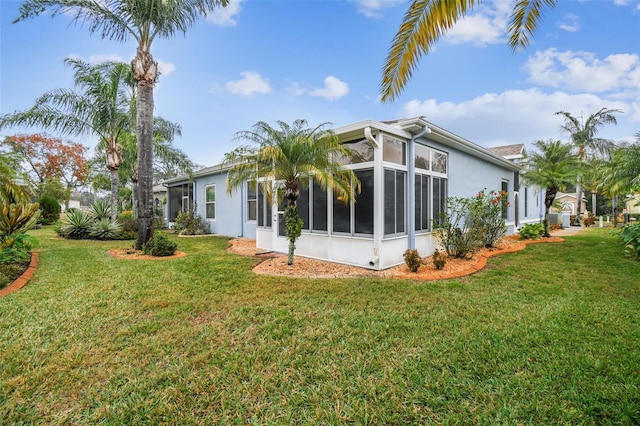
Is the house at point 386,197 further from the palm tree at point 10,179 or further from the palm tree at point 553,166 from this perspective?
the palm tree at point 10,179

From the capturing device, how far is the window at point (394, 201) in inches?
274

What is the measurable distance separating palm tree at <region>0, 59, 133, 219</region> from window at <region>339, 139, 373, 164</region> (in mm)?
12484

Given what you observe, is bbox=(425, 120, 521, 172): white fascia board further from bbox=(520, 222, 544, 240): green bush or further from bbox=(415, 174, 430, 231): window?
bbox=(520, 222, 544, 240): green bush

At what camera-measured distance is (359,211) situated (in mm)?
7188

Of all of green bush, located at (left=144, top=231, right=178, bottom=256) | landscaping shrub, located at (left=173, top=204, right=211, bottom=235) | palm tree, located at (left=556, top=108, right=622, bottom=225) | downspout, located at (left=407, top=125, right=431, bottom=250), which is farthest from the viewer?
palm tree, located at (left=556, top=108, right=622, bottom=225)

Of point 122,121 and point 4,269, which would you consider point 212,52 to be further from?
point 4,269

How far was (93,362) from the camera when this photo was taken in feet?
10.00

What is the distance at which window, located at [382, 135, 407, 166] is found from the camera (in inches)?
274

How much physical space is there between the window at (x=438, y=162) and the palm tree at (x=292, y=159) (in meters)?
3.12

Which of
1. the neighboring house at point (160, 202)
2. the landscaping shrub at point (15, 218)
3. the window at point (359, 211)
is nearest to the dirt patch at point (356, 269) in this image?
the window at point (359, 211)

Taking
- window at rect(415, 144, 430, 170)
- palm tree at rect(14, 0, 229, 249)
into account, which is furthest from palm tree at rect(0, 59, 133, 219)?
window at rect(415, 144, 430, 170)

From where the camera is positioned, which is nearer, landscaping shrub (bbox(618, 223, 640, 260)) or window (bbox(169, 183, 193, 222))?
landscaping shrub (bbox(618, 223, 640, 260))

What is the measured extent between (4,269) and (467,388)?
9.19 meters

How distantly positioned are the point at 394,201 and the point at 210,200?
11.3 meters
